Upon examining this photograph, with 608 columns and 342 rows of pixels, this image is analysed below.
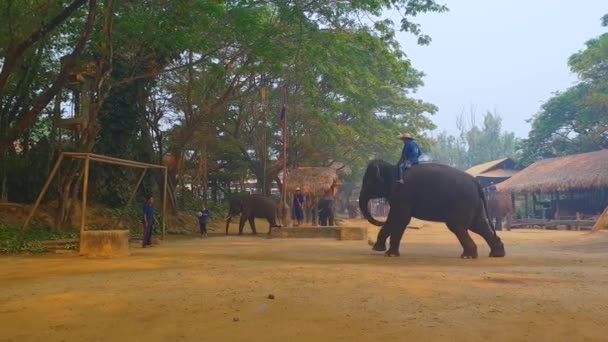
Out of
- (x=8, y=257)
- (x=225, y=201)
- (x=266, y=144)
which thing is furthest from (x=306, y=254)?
(x=225, y=201)

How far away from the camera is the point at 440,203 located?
1075cm

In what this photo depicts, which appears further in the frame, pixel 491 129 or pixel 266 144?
pixel 491 129

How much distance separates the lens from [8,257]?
11031 millimetres

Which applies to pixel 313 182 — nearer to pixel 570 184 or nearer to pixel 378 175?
pixel 570 184

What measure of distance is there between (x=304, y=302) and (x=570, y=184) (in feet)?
83.8

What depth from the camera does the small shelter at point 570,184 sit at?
2680 cm

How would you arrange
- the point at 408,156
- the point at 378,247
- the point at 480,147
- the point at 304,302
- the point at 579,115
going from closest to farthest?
the point at 304,302 < the point at 408,156 < the point at 378,247 < the point at 579,115 < the point at 480,147

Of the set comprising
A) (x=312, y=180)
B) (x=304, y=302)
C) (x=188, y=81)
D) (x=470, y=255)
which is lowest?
(x=304, y=302)

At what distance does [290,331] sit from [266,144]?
2326 centimetres

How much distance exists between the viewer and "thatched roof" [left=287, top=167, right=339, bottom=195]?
83.0 feet

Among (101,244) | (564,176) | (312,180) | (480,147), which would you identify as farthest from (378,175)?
(480,147)

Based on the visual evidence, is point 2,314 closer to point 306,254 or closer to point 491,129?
point 306,254

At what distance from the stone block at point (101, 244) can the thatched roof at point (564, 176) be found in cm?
2317

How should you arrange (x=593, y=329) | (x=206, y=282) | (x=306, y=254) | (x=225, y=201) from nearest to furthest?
(x=593, y=329)
(x=206, y=282)
(x=306, y=254)
(x=225, y=201)
